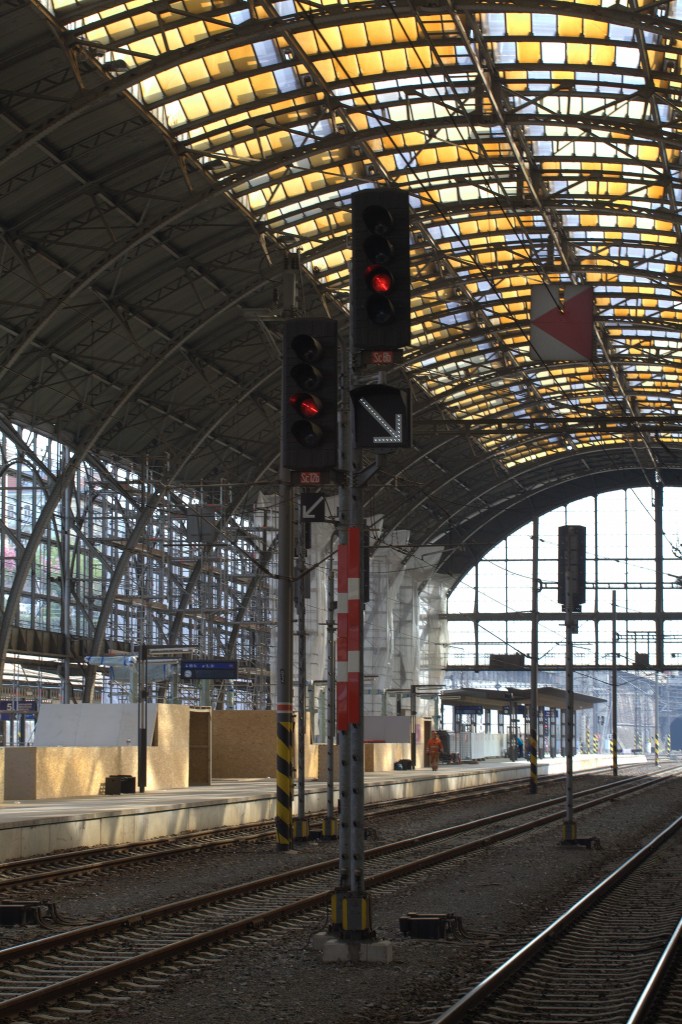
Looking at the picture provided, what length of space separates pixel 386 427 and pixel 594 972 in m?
5.02

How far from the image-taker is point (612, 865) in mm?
22359

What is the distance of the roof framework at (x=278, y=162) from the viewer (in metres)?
30.5

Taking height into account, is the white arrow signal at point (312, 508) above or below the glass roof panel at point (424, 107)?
below

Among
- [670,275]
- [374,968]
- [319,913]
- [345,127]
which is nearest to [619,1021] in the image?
[374,968]

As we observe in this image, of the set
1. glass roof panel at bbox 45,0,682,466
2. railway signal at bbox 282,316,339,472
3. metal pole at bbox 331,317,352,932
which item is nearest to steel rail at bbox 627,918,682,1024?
metal pole at bbox 331,317,352,932

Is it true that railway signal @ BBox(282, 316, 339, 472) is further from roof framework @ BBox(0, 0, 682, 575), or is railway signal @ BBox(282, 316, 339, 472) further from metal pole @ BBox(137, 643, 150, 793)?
metal pole @ BBox(137, 643, 150, 793)

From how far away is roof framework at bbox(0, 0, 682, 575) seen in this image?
100 ft

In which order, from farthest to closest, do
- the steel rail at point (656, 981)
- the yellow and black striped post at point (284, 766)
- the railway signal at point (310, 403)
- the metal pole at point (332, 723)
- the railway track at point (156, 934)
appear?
the metal pole at point (332, 723), the yellow and black striped post at point (284, 766), the railway signal at point (310, 403), the railway track at point (156, 934), the steel rail at point (656, 981)

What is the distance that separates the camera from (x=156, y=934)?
551 inches

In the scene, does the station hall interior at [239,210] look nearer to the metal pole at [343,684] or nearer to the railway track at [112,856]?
the railway track at [112,856]

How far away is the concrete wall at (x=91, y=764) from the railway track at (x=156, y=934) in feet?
31.7

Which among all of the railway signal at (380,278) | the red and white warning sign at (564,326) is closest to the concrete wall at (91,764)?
the red and white warning sign at (564,326)

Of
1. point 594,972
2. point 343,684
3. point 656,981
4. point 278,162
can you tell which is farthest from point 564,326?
point 656,981

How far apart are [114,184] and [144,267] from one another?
5.07 meters
